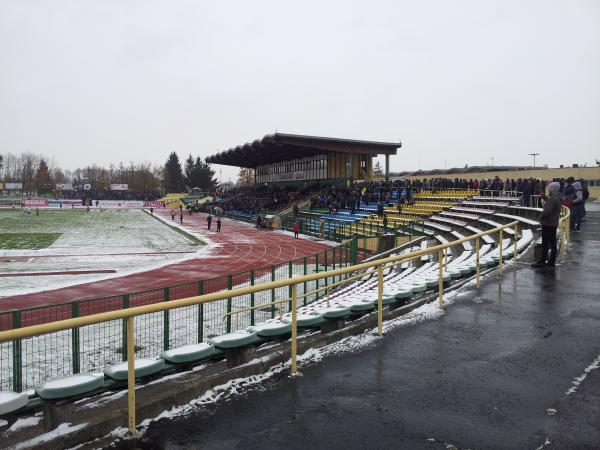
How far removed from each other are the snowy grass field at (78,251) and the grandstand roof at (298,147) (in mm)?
14228

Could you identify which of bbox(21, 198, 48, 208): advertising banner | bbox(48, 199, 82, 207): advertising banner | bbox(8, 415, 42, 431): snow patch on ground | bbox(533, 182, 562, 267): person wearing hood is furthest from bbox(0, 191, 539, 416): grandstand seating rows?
bbox(48, 199, 82, 207): advertising banner

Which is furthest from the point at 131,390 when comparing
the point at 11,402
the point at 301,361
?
the point at 301,361

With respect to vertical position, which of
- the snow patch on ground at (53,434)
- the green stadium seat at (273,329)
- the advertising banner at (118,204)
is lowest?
the advertising banner at (118,204)

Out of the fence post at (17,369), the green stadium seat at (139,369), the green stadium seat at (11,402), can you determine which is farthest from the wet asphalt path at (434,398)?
the fence post at (17,369)

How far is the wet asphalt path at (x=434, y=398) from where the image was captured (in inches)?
171

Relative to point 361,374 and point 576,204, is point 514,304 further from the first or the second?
point 576,204

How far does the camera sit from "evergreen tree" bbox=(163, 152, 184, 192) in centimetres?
15400

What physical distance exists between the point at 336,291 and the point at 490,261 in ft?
14.0

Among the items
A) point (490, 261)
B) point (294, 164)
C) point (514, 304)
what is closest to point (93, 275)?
point (490, 261)

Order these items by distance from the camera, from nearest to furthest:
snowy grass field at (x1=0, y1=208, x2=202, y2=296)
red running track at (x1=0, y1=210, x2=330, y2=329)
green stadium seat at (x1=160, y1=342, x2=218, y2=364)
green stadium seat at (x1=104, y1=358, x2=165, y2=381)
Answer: green stadium seat at (x1=104, y1=358, x2=165, y2=381), green stadium seat at (x1=160, y1=342, x2=218, y2=364), red running track at (x1=0, y1=210, x2=330, y2=329), snowy grass field at (x1=0, y1=208, x2=202, y2=296)

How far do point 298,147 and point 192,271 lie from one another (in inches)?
1310

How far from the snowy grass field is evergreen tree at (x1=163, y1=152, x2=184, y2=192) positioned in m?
106

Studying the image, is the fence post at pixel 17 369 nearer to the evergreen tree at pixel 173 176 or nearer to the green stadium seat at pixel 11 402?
the green stadium seat at pixel 11 402

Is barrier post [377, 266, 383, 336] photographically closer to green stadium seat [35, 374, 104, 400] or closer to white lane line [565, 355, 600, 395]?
white lane line [565, 355, 600, 395]
